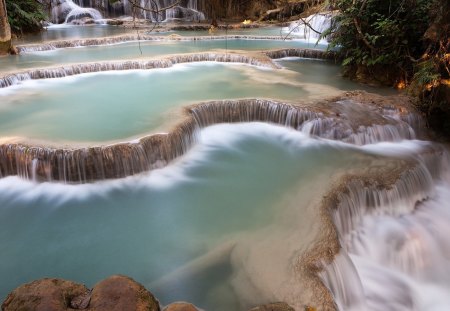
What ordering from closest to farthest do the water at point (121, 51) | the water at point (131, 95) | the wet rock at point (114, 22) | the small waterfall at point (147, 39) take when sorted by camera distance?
the water at point (131, 95), the water at point (121, 51), the small waterfall at point (147, 39), the wet rock at point (114, 22)

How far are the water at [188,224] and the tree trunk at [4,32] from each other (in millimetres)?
7858

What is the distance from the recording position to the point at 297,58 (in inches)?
452

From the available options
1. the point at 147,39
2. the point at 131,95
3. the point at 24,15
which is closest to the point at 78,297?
the point at 131,95

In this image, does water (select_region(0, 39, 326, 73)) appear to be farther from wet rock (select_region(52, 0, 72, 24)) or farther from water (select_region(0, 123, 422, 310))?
wet rock (select_region(52, 0, 72, 24))

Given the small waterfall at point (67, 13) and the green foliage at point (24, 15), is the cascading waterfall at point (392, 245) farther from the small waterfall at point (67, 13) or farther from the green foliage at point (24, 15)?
the small waterfall at point (67, 13)

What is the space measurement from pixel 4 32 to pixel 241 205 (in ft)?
33.2

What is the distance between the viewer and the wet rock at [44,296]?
2.29 m

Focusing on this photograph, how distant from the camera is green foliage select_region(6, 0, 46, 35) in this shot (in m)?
14.1

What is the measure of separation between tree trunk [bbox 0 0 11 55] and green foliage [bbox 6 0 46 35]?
4.00 metres

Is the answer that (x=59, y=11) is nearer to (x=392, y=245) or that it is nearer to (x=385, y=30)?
(x=385, y=30)

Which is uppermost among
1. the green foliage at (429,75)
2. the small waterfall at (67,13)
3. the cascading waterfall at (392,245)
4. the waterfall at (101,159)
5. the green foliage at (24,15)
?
the small waterfall at (67,13)

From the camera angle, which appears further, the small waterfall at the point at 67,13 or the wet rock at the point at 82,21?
the small waterfall at the point at 67,13

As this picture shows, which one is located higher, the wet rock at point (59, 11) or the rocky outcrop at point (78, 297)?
the wet rock at point (59, 11)

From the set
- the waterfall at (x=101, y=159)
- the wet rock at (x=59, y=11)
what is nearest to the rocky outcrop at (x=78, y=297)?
the waterfall at (x=101, y=159)
